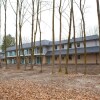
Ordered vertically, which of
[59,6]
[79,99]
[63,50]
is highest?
[59,6]

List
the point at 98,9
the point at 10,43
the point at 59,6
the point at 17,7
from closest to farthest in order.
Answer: the point at 98,9 < the point at 59,6 < the point at 17,7 < the point at 10,43

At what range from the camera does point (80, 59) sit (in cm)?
5112

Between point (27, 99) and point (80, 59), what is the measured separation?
41859 mm

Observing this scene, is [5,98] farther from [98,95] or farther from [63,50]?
[63,50]

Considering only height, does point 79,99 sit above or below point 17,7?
below

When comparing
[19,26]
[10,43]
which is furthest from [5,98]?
[10,43]

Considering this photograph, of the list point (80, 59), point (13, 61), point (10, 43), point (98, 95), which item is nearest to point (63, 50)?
point (80, 59)

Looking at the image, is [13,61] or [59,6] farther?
[13,61]

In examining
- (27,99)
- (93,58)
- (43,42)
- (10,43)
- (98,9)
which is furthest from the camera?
(10,43)

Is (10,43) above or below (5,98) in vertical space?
above

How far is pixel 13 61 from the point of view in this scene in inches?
2763

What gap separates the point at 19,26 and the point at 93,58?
68.2 ft

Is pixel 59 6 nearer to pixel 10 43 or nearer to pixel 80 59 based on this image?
pixel 80 59

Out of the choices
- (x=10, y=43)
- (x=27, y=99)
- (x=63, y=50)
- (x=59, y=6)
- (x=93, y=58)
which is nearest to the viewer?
(x=27, y=99)
